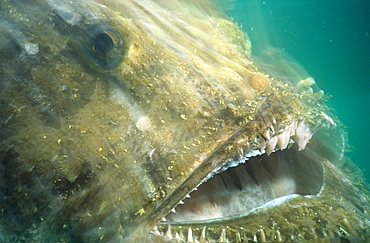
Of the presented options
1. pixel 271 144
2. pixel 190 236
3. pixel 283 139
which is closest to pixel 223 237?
pixel 190 236

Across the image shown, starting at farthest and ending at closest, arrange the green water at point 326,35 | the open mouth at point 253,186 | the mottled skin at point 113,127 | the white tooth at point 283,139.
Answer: the green water at point 326,35 < the white tooth at point 283,139 < the open mouth at point 253,186 < the mottled skin at point 113,127

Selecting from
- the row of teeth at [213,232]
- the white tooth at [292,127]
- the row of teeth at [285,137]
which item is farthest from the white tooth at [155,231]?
the white tooth at [292,127]

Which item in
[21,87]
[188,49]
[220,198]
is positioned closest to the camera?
[21,87]

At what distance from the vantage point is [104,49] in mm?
1929

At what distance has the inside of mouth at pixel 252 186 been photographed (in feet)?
6.99

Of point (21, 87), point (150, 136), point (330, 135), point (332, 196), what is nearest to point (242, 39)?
point (330, 135)

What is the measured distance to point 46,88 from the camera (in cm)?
176

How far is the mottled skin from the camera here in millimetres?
1618

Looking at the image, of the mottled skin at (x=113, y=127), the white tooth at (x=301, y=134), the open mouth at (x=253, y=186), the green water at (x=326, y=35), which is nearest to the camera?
the mottled skin at (x=113, y=127)

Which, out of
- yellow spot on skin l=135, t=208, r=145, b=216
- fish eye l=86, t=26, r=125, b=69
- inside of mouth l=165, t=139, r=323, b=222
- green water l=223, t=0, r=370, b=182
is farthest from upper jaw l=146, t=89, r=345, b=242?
→ green water l=223, t=0, r=370, b=182

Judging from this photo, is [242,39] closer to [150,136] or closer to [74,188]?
[150,136]

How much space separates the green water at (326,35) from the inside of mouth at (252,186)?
64.8ft

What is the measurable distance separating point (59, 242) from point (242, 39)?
3801mm

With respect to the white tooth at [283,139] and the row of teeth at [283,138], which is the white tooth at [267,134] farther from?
the white tooth at [283,139]
